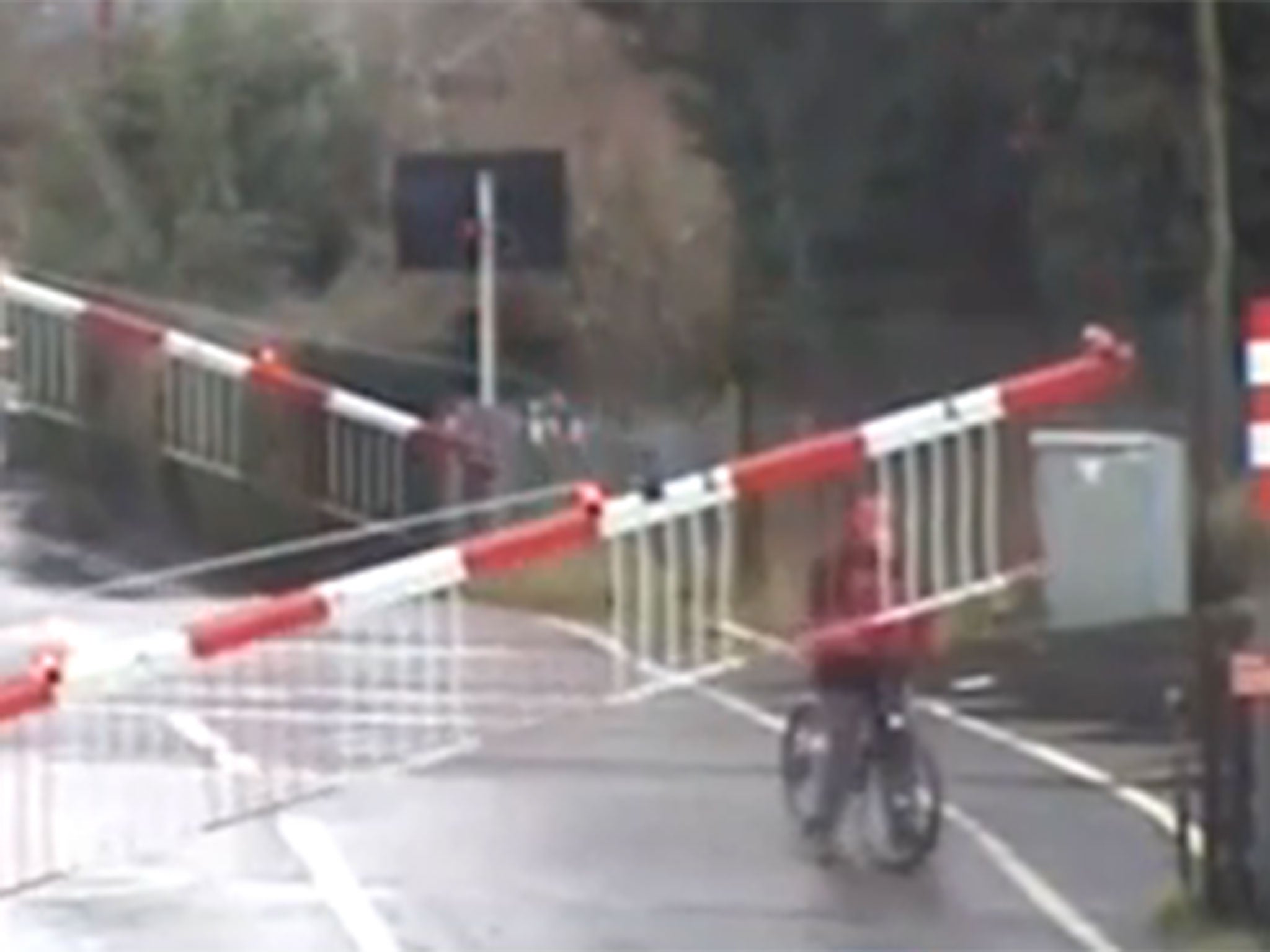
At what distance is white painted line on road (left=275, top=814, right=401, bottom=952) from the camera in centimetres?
1193

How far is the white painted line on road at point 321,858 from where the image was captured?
11.5 metres

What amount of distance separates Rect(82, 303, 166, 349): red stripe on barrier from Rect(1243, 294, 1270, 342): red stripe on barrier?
2208 mm

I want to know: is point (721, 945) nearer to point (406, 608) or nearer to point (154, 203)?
point (406, 608)

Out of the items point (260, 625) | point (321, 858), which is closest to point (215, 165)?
point (321, 858)

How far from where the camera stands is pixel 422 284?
12.7 metres

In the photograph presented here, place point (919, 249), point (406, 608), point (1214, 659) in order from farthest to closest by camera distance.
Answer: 1. point (919, 249)
2. point (1214, 659)
3. point (406, 608)

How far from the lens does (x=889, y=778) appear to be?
12.9 metres

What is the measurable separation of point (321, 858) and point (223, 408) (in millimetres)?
942

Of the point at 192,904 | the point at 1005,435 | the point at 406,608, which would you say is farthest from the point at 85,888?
the point at 1005,435

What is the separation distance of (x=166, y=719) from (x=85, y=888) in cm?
78

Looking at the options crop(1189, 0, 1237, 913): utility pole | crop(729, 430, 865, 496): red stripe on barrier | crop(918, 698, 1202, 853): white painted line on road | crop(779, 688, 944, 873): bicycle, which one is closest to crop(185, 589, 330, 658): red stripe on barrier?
crop(729, 430, 865, 496): red stripe on barrier

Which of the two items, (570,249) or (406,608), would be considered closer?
(406,608)

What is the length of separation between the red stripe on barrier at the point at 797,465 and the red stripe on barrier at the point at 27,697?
1501 millimetres

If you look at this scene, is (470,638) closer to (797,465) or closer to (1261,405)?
(797,465)
